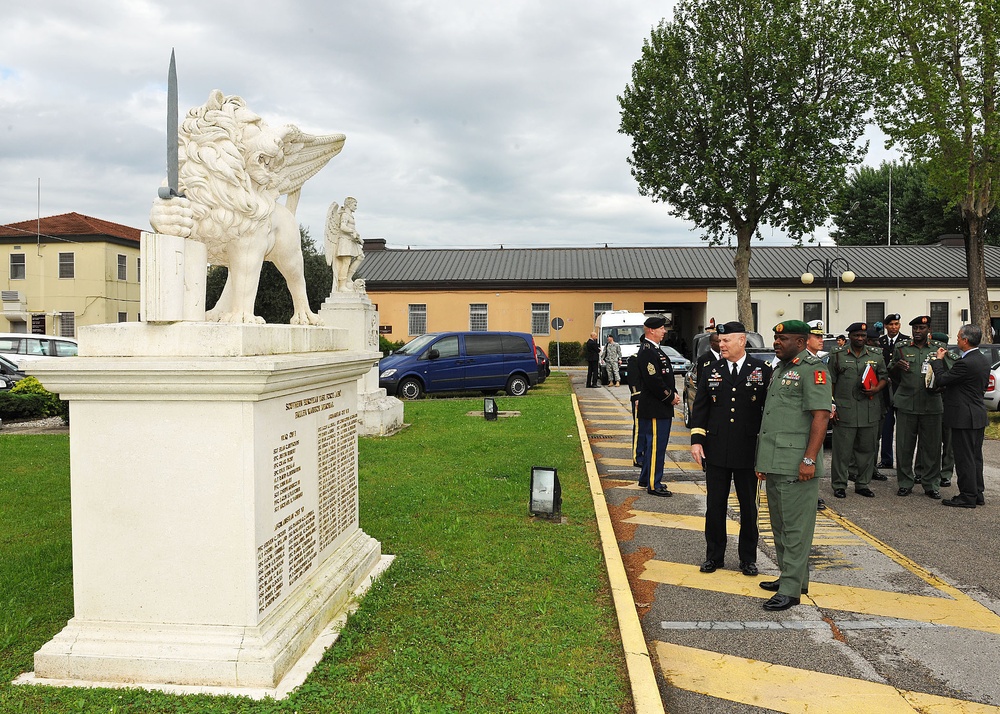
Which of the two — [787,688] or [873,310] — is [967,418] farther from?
[873,310]

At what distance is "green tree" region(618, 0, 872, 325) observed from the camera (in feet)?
80.5

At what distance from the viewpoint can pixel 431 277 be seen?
37.5 meters

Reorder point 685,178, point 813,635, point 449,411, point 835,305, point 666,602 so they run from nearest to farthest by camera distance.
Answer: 1. point 813,635
2. point 666,602
3. point 449,411
4. point 685,178
5. point 835,305

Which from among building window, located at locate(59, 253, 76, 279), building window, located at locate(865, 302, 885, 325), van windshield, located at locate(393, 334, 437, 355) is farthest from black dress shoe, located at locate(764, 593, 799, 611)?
building window, located at locate(59, 253, 76, 279)

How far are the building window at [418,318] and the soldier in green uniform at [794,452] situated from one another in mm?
32782

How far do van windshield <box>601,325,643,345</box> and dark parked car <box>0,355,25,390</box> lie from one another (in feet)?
58.0

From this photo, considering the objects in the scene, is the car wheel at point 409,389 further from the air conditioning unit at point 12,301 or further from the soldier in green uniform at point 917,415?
the air conditioning unit at point 12,301

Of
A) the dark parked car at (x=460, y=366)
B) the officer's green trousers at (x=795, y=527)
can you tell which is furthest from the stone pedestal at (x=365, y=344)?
the officer's green trousers at (x=795, y=527)

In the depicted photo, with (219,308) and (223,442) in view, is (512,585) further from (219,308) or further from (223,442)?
(219,308)

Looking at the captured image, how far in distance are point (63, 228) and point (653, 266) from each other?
30.6m

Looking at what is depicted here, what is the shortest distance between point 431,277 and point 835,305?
2052cm

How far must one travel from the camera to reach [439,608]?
14.8 ft

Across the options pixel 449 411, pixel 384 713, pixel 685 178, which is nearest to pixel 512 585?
pixel 384 713

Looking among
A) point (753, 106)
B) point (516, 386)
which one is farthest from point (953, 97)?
point (516, 386)
